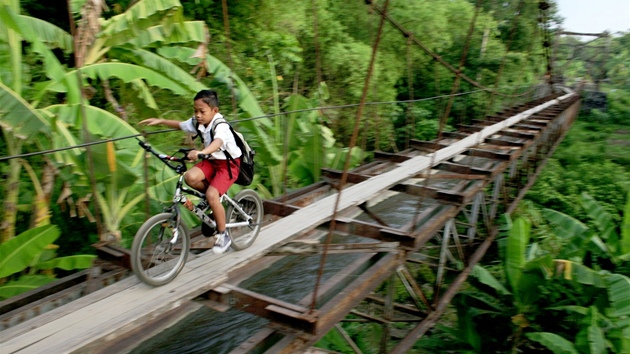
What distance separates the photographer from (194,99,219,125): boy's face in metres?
2.60

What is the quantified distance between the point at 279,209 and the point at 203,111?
1.46 m

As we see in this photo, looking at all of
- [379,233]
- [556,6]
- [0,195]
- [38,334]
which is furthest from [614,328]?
[556,6]

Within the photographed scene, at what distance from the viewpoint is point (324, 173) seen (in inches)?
200

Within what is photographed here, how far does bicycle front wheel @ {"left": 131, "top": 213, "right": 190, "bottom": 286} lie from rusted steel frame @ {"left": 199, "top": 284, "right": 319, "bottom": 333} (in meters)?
0.22

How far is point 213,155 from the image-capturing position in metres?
2.71

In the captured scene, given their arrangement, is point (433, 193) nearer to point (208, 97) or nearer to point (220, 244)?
point (220, 244)

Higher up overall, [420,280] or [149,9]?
[149,9]

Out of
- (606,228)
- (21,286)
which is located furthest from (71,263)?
(606,228)

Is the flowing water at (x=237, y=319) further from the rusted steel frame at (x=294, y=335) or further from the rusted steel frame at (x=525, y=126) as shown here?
the rusted steel frame at (x=525, y=126)

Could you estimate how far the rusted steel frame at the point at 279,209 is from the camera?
391 cm

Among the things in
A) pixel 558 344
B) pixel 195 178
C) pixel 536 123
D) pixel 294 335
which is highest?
pixel 536 123

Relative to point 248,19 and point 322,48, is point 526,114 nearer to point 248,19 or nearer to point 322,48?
point 322,48

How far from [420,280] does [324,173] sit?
12.7 feet

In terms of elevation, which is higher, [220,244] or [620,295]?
[220,244]
